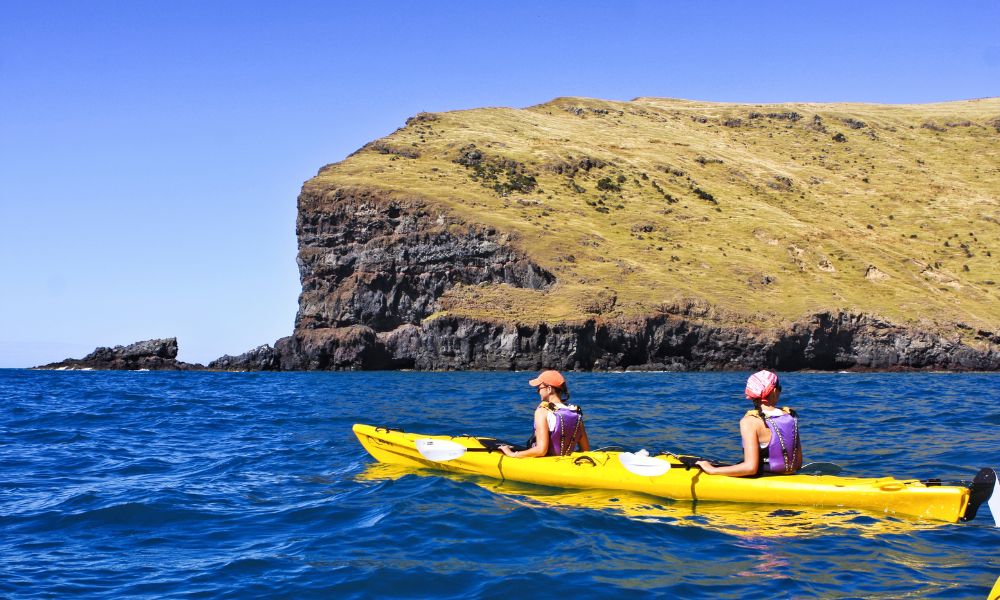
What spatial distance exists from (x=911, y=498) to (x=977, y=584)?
224 cm

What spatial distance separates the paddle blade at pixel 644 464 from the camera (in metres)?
10.3

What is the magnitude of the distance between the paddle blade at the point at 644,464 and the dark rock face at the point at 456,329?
165ft

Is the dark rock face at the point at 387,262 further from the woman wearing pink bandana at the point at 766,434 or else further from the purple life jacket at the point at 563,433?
the woman wearing pink bandana at the point at 766,434

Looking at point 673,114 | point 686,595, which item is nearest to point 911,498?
point 686,595

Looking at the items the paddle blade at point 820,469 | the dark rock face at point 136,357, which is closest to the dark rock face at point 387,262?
the dark rock face at point 136,357

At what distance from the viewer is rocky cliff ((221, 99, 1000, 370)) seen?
62.4m

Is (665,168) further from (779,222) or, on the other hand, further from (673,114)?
(673,114)

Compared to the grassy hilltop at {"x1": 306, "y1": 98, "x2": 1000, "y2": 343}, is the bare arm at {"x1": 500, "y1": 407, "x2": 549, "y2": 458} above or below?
below

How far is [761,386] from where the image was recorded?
9.20m

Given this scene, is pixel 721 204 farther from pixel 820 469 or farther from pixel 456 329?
pixel 820 469

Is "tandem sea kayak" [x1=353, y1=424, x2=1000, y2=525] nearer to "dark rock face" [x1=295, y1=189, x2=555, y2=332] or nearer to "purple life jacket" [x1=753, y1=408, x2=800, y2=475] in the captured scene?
"purple life jacket" [x1=753, y1=408, x2=800, y2=475]

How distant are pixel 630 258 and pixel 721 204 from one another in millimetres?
23286

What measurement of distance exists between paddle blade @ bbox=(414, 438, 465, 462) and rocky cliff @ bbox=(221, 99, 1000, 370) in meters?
48.7

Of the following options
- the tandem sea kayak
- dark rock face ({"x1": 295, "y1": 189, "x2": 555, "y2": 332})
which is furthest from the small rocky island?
the tandem sea kayak
